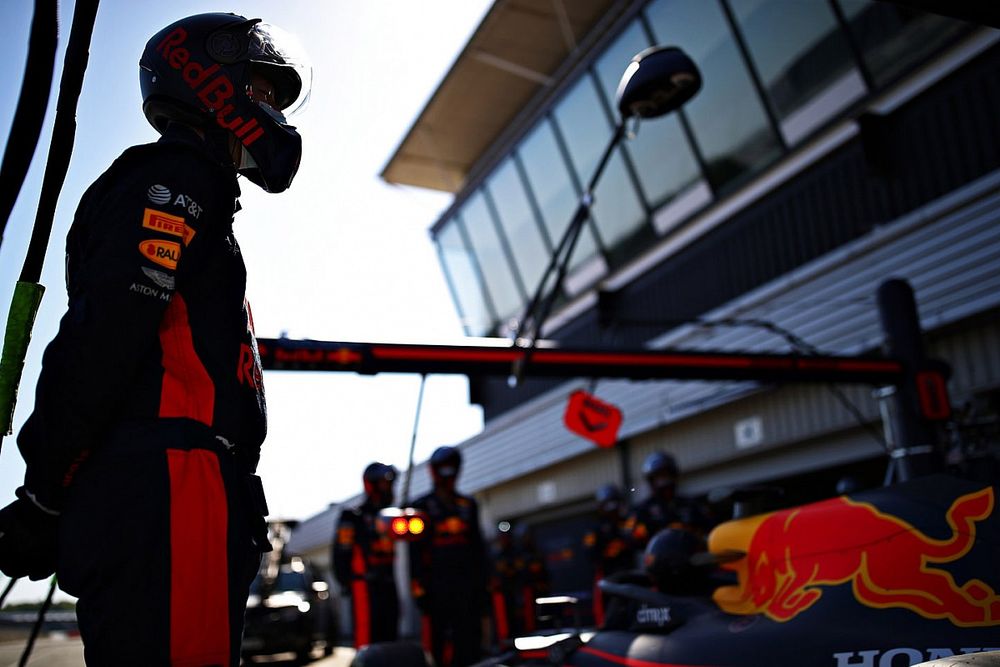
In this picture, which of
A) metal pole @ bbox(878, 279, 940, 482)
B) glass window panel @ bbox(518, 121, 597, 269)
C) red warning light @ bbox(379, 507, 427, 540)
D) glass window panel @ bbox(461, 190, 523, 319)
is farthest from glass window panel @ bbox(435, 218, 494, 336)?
metal pole @ bbox(878, 279, 940, 482)

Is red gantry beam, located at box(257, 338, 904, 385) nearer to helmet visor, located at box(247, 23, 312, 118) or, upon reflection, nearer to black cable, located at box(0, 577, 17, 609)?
helmet visor, located at box(247, 23, 312, 118)

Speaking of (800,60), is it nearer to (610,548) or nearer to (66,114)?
(610,548)

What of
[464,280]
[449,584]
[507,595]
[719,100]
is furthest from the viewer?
[464,280]

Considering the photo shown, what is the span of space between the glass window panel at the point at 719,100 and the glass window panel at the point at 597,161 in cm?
180

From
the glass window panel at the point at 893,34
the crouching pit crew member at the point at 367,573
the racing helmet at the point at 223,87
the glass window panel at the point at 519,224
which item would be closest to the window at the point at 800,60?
the glass window panel at the point at 893,34

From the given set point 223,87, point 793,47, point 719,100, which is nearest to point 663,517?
point 793,47

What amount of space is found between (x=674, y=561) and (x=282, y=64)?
2.48 metres

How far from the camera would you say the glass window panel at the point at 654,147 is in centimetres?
1239

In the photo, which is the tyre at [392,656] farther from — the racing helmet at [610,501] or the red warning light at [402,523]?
the racing helmet at [610,501]

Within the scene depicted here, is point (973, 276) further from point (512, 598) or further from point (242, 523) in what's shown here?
point (242, 523)

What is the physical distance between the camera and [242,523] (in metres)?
1.77

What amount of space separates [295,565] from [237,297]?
13199 mm

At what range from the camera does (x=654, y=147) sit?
1289 cm

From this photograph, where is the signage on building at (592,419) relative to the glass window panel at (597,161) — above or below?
below
